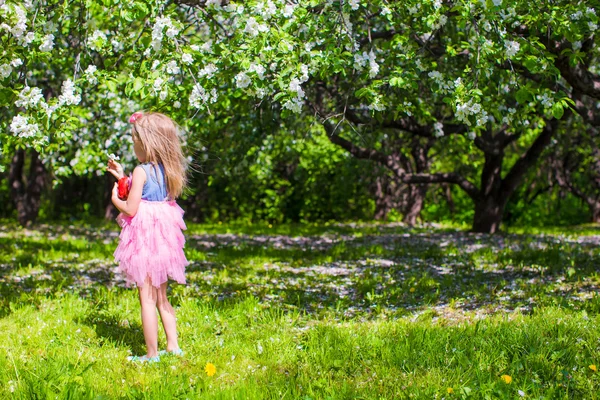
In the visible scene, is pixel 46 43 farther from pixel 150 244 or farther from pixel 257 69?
pixel 150 244

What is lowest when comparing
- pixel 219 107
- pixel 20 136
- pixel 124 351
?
pixel 124 351

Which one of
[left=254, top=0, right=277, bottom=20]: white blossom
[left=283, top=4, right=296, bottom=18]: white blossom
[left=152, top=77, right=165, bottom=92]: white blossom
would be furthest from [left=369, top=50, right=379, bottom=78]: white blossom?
[left=152, top=77, right=165, bottom=92]: white blossom

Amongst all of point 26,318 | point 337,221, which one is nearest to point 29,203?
point 337,221

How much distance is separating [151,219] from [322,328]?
5.42ft

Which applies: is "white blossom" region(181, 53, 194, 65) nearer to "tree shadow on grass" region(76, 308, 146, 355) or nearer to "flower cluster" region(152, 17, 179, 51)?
"flower cluster" region(152, 17, 179, 51)

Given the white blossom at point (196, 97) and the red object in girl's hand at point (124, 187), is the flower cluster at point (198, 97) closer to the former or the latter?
the white blossom at point (196, 97)

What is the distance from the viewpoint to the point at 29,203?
54.7 feet

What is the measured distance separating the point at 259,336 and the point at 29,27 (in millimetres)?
3262

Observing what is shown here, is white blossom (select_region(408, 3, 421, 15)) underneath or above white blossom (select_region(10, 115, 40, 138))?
above

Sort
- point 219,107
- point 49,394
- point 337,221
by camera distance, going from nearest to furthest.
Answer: point 49,394 → point 219,107 → point 337,221

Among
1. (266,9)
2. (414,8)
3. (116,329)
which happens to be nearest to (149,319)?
(116,329)

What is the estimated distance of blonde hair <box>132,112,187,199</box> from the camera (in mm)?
4816

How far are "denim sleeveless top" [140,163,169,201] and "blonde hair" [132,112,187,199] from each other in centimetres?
4

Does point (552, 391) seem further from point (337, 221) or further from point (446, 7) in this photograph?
point (337, 221)
